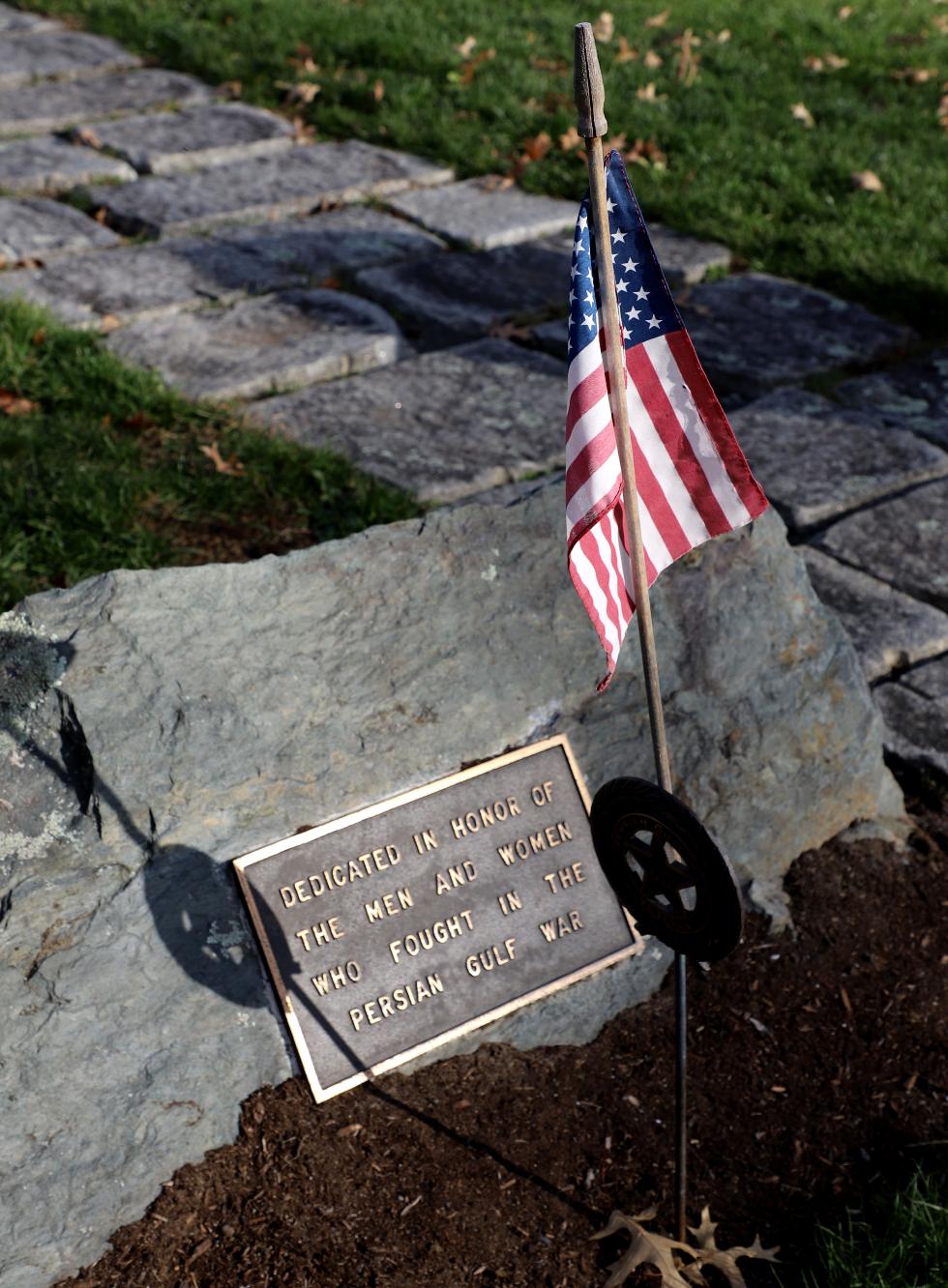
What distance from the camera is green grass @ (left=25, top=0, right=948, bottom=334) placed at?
6086mm

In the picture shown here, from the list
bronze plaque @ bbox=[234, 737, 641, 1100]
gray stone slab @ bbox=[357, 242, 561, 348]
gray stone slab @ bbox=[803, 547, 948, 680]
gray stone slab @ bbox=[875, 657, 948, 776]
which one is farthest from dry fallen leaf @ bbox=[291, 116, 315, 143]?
bronze plaque @ bbox=[234, 737, 641, 1100]

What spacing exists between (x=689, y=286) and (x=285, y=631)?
11.9 feet

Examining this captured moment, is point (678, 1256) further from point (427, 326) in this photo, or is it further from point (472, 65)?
point (472, 65)

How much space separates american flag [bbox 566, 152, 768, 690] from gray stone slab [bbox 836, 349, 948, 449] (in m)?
2.74

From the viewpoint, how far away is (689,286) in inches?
225

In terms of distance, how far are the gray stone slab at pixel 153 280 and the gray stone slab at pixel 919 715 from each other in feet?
9.64

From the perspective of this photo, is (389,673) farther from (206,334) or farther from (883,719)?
(206,334)

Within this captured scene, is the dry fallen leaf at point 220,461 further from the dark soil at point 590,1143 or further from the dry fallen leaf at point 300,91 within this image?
the dry fallen leaf at point 300,91

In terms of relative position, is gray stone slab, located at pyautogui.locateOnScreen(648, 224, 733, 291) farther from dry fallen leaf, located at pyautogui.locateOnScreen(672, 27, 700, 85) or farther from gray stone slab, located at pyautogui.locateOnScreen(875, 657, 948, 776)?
gray stone slab, located at pyautogui.locateOnScreen(875, 657, 948, 776)

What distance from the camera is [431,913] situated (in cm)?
262

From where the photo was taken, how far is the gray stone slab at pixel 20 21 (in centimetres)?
857

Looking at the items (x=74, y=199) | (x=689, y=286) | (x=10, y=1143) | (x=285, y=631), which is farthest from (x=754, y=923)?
(x=74, y=199)

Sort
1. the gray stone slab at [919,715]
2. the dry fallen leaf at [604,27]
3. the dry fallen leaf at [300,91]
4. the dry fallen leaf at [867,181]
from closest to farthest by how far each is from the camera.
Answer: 1. the gray stone slab at [919,715]
2. the dry fallen leaf at [867,181]
3. the dry fallen leaf at [300,91]
4. the dry fallen leaf at [604,27]

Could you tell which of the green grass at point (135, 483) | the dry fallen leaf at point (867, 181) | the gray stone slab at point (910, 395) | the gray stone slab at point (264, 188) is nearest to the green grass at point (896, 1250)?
the green grass at point (135, 483)
